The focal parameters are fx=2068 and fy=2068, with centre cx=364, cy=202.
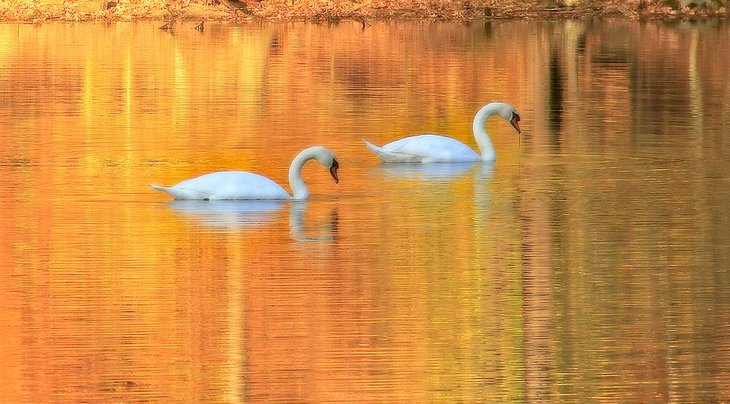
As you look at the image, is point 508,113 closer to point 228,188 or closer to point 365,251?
point 228,188

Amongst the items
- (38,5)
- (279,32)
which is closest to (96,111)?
(279,32)

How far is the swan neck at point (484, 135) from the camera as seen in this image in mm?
20172

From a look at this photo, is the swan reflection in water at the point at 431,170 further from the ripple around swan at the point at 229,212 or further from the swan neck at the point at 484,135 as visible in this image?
the ripple around swan at the point at 229,212

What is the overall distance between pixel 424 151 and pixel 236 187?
3873mm

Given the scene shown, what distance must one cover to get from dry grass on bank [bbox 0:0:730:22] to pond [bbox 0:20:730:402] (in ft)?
66.6

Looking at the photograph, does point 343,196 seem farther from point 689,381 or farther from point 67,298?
point 689,381

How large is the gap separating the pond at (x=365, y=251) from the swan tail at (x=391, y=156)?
15 cm

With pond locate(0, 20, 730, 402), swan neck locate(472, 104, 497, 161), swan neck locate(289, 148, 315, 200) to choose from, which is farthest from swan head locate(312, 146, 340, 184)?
swan neck locate(472, 104, 497, 161)

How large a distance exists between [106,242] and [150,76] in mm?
18228

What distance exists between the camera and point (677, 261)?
43.7 ft

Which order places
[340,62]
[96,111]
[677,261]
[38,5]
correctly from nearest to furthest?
[677,261], [96,111], [340,62], [38,5]

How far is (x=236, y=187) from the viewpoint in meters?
Answer: 16.3

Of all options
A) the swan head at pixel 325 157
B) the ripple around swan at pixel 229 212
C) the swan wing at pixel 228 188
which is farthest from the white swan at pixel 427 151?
the ripple around swan at pixel 229 212

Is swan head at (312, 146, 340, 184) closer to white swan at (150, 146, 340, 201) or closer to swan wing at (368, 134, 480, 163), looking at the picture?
white swan at (150, 146, 340, 201)
